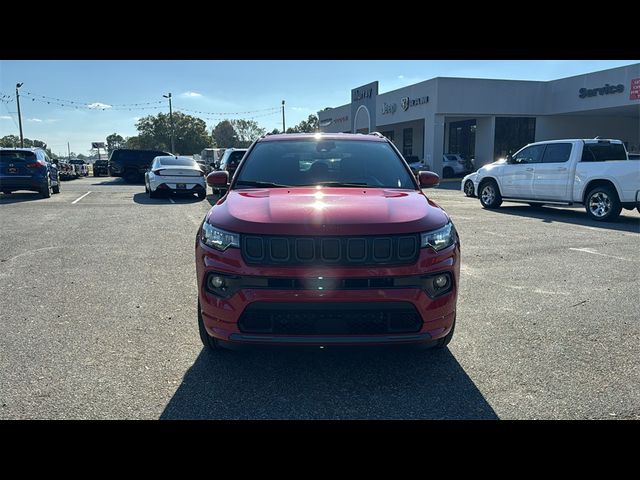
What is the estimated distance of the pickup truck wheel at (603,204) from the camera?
11.0 metres

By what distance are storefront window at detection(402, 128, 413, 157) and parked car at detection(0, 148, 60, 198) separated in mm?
29962

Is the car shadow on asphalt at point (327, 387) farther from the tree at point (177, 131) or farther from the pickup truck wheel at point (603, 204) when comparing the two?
the tree at point (177, 131)

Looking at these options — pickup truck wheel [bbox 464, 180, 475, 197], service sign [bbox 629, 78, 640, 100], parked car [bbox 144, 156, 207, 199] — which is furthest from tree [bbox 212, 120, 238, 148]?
pickup truck wheel [bbox 464, 180, 475, 197]

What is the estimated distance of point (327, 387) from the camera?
3230 mm

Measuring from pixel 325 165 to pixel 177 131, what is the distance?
88.2 m

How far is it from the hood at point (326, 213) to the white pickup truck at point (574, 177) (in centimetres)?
928

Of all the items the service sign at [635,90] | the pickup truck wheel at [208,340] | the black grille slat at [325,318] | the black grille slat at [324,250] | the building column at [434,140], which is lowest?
the pickup truck wheel at [208,340]

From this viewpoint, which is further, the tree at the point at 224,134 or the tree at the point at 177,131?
the tree at the point at 224,134

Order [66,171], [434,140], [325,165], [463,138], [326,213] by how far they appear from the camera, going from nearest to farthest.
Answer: [326,213] < [325,165] < [434,140] < [66,171] < [463,138]

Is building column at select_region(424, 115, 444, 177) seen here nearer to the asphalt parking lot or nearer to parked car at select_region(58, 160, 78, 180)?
the asphalt parking lot

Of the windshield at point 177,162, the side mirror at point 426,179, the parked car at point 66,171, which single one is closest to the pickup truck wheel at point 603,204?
the side mirror at point 426,179

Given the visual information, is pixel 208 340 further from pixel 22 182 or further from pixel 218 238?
pixel 22 182

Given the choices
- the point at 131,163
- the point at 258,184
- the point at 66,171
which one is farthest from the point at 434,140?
the point at 258,184
